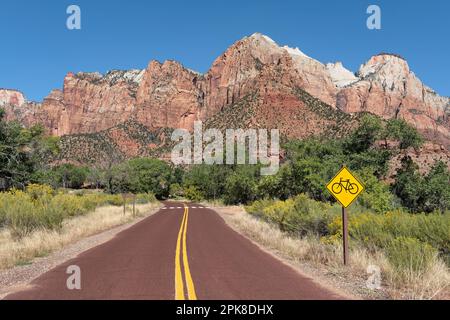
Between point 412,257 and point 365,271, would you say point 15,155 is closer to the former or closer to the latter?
point 365,271

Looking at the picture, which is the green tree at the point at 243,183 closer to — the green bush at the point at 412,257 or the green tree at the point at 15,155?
the green tree at the point at 15,155

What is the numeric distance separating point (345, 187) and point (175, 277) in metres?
5.02

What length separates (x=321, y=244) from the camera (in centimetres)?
1481

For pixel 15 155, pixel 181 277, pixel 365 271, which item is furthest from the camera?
pixel 15 155

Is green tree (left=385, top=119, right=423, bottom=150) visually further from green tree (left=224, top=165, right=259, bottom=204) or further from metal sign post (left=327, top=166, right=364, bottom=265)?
metal sign post (left=327, top=166, right=364, bottom=265)

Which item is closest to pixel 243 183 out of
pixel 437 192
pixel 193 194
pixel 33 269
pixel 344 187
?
pixel 437 192

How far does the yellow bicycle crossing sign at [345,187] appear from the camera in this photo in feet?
38.3

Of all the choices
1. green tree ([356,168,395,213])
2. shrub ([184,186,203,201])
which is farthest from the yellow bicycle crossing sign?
shrub ([184,186,203,201])

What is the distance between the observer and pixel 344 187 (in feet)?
38.8

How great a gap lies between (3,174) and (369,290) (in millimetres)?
33300

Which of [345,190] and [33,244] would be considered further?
[33,244]

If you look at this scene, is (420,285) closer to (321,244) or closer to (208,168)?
(321,244)

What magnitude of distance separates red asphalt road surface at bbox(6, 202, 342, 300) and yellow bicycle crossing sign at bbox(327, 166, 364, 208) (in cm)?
230

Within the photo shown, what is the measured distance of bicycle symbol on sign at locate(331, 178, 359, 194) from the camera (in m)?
11.7
